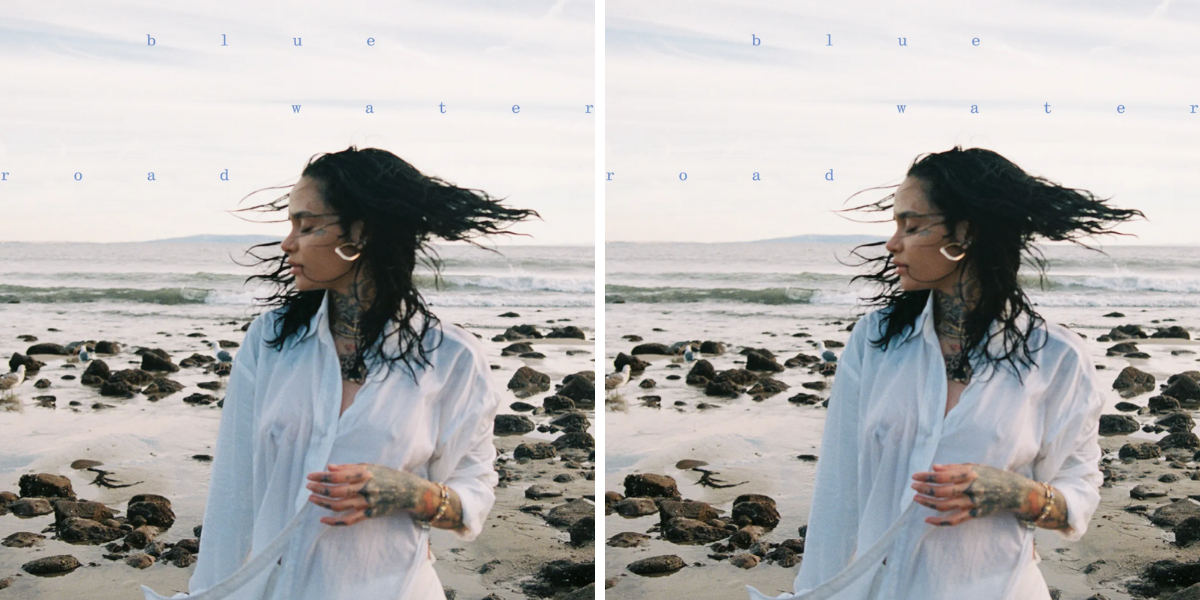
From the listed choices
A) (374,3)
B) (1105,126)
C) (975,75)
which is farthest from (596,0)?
(1105,126)

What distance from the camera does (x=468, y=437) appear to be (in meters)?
3.18

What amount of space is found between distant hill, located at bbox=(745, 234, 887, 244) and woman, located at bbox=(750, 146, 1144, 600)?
17 centimetres

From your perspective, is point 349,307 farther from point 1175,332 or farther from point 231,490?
point 1175,332

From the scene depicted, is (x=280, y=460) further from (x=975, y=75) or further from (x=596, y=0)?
(x=975, y=75)

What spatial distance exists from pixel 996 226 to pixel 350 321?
5.45 ft

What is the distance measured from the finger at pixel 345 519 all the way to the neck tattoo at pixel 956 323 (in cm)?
152

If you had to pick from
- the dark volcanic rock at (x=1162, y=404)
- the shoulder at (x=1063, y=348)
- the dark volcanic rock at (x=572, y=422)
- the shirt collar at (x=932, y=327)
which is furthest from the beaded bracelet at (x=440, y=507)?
the dark volcanic rock at (x=1162, y=404)

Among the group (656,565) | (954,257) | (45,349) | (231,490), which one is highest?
(954,257)

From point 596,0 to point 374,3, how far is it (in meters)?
0.64

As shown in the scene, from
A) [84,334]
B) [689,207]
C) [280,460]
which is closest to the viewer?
[280,460]

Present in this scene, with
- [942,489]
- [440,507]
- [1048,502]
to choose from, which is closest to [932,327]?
[942,489]

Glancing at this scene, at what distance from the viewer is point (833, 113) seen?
11.8ft

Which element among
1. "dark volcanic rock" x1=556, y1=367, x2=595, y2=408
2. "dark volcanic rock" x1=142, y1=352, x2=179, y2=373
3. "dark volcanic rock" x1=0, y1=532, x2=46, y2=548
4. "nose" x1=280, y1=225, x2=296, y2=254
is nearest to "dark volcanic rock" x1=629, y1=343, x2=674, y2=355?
"dark volcanic rock" x1=556, y1=367, x2=595, y2=408

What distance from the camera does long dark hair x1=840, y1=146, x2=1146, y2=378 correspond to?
317 centimetres
